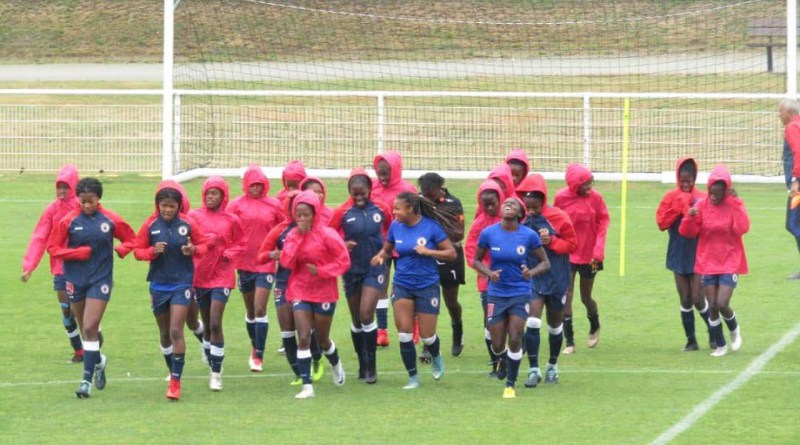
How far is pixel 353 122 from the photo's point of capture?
28.0 meters

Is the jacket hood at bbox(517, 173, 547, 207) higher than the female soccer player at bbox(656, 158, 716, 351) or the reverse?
higher

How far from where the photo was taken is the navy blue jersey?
501 inches

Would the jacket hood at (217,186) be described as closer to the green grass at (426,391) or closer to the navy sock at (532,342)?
the green grass at (426,391)

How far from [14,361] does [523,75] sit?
740 inches

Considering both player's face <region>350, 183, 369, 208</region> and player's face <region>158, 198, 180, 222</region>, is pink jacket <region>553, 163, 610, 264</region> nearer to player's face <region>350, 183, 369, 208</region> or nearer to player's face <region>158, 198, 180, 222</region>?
player's face <region>350, 183, 369, 208</region>

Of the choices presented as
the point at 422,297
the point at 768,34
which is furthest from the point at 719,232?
the point at 768,34

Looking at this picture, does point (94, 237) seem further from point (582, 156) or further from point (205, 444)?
point (582, 156)

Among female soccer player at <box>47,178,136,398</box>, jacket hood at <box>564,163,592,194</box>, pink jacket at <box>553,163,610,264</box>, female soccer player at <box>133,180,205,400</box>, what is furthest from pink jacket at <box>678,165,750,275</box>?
female soccer player at <box>47,178,136,398</box>

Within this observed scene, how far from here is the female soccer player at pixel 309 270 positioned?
483 inches

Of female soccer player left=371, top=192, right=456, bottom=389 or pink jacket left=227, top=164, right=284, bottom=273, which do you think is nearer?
female soccer player left=371, top=192, right=456, bottom=389

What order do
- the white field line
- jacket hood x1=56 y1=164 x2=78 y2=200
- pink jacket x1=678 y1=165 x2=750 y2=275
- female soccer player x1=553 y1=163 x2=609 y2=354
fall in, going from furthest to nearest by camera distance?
female soccer player x1=553 y1=163 x2=609 y2=354, pink jacket x1=678 y1=165 x2=750 y2=275, jacket hood x1=56 y1=164 x2=78 y2=200, the white field line

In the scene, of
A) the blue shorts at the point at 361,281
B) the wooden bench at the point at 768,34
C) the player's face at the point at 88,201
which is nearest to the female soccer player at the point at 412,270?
the blue shorts at the point at 361,281

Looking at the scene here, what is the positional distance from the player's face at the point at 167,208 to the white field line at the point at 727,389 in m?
4.30

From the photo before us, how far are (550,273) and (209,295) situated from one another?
2.88 metres
